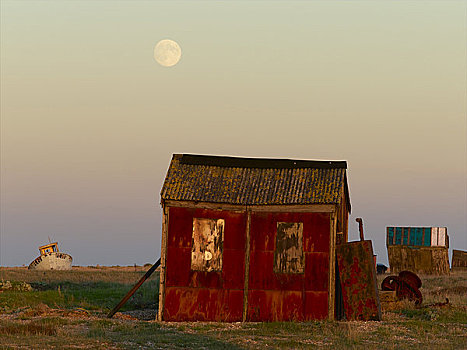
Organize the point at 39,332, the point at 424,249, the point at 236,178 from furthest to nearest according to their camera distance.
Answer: the point at 424,249 → the point at 236,178 → the point at 39,332

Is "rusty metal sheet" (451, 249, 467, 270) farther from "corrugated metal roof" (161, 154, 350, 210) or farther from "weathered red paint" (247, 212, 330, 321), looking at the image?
"weathered red paint" (247, 212, 330, 321)

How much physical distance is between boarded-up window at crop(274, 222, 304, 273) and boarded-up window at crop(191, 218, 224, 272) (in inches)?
77.8

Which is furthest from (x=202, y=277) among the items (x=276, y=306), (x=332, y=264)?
(x=332, y=264)

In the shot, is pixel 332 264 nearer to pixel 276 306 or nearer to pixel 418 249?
pixel 276 306

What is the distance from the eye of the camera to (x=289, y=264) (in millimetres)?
21609

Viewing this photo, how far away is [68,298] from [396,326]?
50.9 feet

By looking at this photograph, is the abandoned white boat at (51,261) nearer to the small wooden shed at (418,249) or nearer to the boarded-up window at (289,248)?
the small wooden shed at (418,249)

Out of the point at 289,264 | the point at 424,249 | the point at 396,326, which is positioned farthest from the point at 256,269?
the point at 424,249

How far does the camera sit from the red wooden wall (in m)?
21.5

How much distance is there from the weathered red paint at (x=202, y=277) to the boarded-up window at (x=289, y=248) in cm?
121

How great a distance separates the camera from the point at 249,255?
21703mm

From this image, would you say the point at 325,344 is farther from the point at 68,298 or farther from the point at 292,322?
the point at 68,298

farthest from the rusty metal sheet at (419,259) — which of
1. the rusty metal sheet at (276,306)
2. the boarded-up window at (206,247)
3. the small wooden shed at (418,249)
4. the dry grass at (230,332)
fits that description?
the boarded-up window at (206,247)

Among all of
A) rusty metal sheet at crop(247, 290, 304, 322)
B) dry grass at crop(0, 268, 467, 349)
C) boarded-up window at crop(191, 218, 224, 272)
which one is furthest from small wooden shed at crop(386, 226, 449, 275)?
boarded-up window at crop(191, 218, 224, 272)
